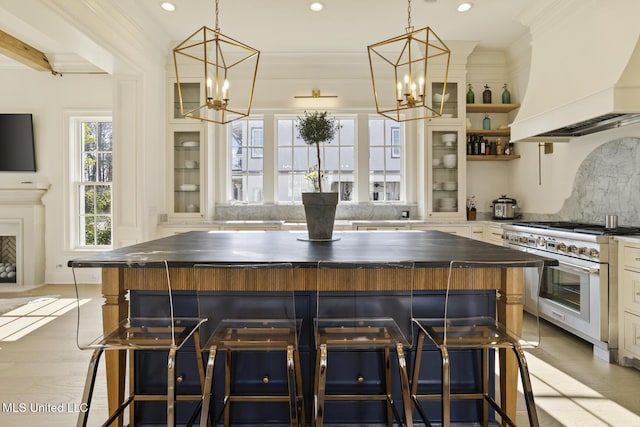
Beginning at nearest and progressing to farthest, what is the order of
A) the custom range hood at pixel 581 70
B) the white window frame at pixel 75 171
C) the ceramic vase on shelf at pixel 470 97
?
1. the custom range hood at pixel 581 70
2. the ceramic vase on shelf at pixel 470 97
3. the white window frame at pixel 75 171

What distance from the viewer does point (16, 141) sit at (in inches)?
218

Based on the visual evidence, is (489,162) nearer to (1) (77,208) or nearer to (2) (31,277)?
(1) (77,208)

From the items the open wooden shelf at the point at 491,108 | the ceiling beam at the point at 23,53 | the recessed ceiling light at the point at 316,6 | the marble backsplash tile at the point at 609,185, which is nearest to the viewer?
the marble backsplash tile at the point at 609,185

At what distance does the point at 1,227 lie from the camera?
5555mm

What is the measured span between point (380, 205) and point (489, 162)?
1.62 m

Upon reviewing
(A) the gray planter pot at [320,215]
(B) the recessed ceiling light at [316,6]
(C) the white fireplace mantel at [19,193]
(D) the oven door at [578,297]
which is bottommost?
(D) the oven door at [578,297]

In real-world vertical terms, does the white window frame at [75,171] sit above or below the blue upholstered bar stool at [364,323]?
above

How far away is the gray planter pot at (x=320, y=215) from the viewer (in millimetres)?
2553

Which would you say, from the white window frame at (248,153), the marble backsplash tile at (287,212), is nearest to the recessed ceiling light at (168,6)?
the white window frame at (248,153)

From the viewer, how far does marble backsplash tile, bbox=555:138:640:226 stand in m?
3.44

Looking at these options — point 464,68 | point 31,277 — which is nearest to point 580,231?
point 464,68

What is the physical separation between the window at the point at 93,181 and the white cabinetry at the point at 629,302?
6.09m

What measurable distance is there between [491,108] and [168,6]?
4.12 meters

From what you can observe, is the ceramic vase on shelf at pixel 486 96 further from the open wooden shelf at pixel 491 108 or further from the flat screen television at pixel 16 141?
the flat screen television at pixel 16 141
